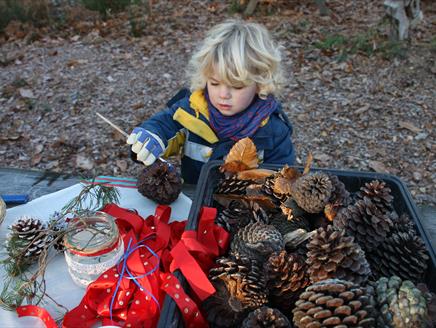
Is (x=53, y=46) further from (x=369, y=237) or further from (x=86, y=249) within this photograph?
(x=369, y=237)

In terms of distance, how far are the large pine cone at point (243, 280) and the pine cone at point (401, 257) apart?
0.79ft

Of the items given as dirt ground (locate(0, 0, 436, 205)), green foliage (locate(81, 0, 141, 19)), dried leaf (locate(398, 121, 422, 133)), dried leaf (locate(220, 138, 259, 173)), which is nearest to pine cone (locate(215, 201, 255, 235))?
dried leaf (locate(220, 138, 259, 173))

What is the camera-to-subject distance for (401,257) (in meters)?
0.93

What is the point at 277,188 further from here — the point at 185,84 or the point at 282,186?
the point at 185,84

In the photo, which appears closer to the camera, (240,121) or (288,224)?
(288,224)

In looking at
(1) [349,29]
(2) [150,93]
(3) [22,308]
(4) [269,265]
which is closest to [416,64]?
(1) [349,29]

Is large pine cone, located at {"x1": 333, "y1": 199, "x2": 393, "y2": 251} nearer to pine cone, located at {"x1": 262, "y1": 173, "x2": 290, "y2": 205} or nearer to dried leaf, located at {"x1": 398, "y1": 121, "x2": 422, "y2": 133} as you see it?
pine cone, located at {"x1": 262, "y1": 173, "x2": 290, "y2": 205}

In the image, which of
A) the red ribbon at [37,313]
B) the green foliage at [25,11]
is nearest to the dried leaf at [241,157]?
the red ribbon at [37,313]

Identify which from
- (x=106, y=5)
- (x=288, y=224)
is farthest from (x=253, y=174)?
(x=106, y=5)

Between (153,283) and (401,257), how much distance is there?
53 centimetres

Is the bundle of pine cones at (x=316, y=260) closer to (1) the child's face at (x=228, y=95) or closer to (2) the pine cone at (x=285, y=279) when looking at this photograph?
(2) the pine cone at (x=285, y=279)

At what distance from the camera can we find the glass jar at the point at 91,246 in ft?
3.41

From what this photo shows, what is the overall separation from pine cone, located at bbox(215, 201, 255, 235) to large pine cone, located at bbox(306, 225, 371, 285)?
229 millimetres

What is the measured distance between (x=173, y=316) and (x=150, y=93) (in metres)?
2.81
